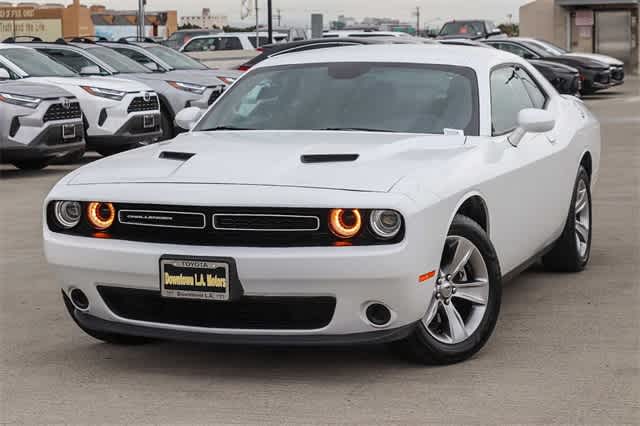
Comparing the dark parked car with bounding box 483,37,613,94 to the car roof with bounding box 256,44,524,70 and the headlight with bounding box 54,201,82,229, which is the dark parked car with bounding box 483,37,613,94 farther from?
the headlight with bounding box 54,201,82,229

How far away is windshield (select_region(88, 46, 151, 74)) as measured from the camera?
1878 cm

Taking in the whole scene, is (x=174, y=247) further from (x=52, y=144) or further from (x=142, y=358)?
(x=52, y=144)

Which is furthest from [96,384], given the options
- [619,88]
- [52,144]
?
[619,88]

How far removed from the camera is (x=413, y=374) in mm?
5246

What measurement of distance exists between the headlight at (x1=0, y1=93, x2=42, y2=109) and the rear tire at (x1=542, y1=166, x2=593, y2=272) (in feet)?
27.2

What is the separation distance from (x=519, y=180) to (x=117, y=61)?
13.6 m

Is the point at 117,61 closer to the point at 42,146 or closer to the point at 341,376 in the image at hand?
the point at 42,146

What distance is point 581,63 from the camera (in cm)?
2995

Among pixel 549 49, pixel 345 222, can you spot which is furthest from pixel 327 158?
pixel 549 49

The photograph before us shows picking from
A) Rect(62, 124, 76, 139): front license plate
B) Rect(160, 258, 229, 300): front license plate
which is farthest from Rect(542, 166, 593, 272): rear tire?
Rect(62, 124, 76, 139): front license plate

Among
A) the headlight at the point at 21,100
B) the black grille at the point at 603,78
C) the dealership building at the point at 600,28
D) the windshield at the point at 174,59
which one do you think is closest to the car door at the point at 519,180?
the headlight at the point at 21,100

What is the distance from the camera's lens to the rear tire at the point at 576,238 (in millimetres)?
7430

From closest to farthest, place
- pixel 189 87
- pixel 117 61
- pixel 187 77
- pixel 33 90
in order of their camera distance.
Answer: pixel 33 90 < pixel 189 87 < pixel 187 77 < pixel 117 61

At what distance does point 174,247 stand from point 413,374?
116 cm
